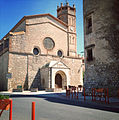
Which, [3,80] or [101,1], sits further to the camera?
[3,80]

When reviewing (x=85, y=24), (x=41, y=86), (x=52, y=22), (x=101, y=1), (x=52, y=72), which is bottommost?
(x=41, y=86)

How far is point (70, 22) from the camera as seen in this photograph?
116 feet

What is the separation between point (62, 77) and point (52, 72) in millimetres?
3351

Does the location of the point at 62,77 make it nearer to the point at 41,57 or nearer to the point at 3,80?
the point at 41,57

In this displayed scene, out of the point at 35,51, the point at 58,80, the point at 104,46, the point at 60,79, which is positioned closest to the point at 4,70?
the point at 35,51

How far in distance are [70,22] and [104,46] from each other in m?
21.1

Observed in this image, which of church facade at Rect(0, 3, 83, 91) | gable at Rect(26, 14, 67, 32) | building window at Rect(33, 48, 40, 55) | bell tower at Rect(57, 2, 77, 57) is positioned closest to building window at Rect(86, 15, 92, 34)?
church facade at Rect(0, 3, 83, 91)

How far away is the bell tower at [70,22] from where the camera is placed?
1346 inches

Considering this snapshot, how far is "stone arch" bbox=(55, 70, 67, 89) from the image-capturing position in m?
29.1

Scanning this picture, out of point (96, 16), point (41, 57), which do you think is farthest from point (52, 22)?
point (96, 16)

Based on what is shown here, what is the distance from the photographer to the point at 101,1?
638 inches

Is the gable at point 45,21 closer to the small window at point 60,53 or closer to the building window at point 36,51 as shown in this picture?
the building window at point 36,51

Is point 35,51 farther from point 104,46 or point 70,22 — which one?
point 104,46

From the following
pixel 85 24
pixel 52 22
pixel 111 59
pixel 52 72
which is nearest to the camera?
pixel 111 59
